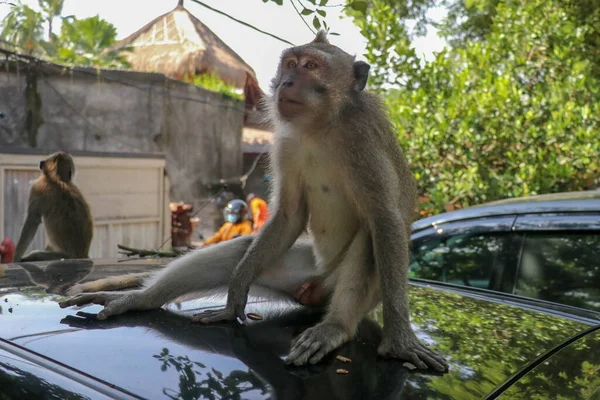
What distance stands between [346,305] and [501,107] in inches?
221

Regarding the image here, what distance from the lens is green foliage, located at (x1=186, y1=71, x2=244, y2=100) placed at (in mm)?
19438

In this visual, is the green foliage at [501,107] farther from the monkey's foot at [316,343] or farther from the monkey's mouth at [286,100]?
the monkey's foot at [316,343]

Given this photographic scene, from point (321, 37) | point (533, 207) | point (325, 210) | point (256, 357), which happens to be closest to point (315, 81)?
point (321, 37)

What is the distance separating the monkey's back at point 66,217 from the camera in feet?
26.1

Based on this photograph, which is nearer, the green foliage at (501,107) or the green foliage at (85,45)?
the green foliage at (501,107)

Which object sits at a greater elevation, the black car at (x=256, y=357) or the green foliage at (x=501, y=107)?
the green foliage at (x=501, y=107)

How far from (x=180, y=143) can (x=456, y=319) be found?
54.7ft

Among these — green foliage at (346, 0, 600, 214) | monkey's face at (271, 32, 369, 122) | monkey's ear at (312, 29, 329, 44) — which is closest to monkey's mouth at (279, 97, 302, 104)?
monkey's face at (271, 32, 369, 122)

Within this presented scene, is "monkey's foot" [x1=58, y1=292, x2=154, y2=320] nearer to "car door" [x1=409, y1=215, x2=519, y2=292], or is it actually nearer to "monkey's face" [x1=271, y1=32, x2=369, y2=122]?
"monkey's face" [x1=271, y1=32, x2=369, y2=122]

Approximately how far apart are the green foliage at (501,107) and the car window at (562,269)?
3.42m

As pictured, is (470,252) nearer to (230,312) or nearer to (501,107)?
(230,312)

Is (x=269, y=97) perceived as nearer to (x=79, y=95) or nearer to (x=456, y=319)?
(x=456, y=319)

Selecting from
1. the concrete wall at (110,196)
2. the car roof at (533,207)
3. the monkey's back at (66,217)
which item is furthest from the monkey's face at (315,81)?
the concrete wall at (110,196)

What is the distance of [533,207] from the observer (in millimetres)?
3977
